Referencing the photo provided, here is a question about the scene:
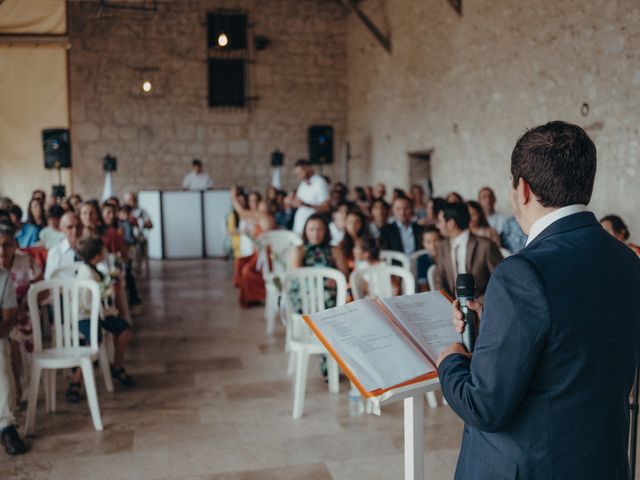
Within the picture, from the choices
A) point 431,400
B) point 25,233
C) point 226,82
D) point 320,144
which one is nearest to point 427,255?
point 431,400

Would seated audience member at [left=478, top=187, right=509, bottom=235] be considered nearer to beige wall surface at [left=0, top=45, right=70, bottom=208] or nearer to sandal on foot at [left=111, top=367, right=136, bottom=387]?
sandal on foot at [left=111, top=367, right=136, bottom=387]

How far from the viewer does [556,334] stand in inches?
48.8

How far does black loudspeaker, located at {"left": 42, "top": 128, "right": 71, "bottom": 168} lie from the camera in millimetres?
11008

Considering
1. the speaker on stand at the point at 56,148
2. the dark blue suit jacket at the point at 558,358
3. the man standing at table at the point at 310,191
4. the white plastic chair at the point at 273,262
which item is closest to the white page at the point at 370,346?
the dark blue suit jacket at the point at 558,358

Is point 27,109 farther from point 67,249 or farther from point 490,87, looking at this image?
point 67,249

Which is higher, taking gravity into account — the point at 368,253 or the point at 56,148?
the point at 56,148

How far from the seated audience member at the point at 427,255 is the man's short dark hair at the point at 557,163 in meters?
3.99

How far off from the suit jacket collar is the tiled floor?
2.10 m

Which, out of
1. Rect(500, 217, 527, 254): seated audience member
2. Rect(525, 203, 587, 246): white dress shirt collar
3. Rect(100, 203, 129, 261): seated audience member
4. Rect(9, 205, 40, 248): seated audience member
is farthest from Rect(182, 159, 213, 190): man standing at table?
Rect(525, 203, 587, 246): white dress shirt collar

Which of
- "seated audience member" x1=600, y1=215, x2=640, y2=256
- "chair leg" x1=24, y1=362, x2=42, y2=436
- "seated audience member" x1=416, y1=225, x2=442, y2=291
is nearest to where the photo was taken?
"chair leg" x1=24, y1=362, x2=42, y2=436

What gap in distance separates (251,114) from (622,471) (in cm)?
1263

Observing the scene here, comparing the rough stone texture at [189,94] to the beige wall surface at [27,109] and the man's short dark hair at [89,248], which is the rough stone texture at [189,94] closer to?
the beige wall surface at [27,109]

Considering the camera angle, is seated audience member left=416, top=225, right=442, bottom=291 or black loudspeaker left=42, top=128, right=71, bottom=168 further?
black loudspeaker left=42, top=128, right=71, bottom=168

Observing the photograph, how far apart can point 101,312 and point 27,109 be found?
946 centimetres
